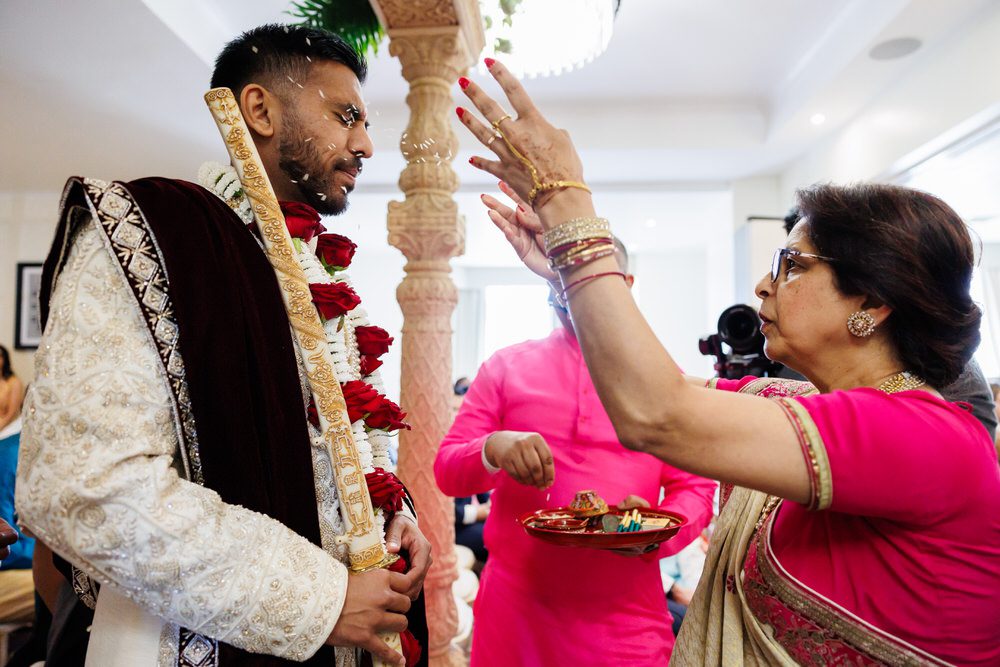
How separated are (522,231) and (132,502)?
0.84 meters

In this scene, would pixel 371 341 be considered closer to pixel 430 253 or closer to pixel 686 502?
pixel 686 502

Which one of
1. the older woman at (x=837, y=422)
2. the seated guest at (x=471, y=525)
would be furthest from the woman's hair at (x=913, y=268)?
the seated guest at (x=471, y=525)

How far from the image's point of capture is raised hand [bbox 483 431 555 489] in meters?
1.48

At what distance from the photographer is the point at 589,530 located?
1384 millimetres

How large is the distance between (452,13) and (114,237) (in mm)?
1869

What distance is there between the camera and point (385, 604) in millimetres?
979

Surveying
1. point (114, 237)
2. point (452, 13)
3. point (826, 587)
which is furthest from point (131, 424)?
point (452, 13)

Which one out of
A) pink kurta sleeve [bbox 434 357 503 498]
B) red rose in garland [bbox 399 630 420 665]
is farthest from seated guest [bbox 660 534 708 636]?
red rose in garland [bbox 399 630 420 665]

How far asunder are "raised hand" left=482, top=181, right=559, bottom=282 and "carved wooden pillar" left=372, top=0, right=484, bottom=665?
1153mm

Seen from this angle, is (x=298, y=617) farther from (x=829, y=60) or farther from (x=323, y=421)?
(x=829, y=60)

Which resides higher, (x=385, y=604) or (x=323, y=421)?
(x=323, y=421)

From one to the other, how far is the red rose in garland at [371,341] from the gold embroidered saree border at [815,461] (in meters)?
0.75

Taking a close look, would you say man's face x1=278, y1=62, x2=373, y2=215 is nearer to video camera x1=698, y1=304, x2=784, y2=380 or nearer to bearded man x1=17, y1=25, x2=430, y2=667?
bearded man x1=17, y1=25, x2=430, y2=667

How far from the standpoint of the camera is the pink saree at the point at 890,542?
2.87ft
